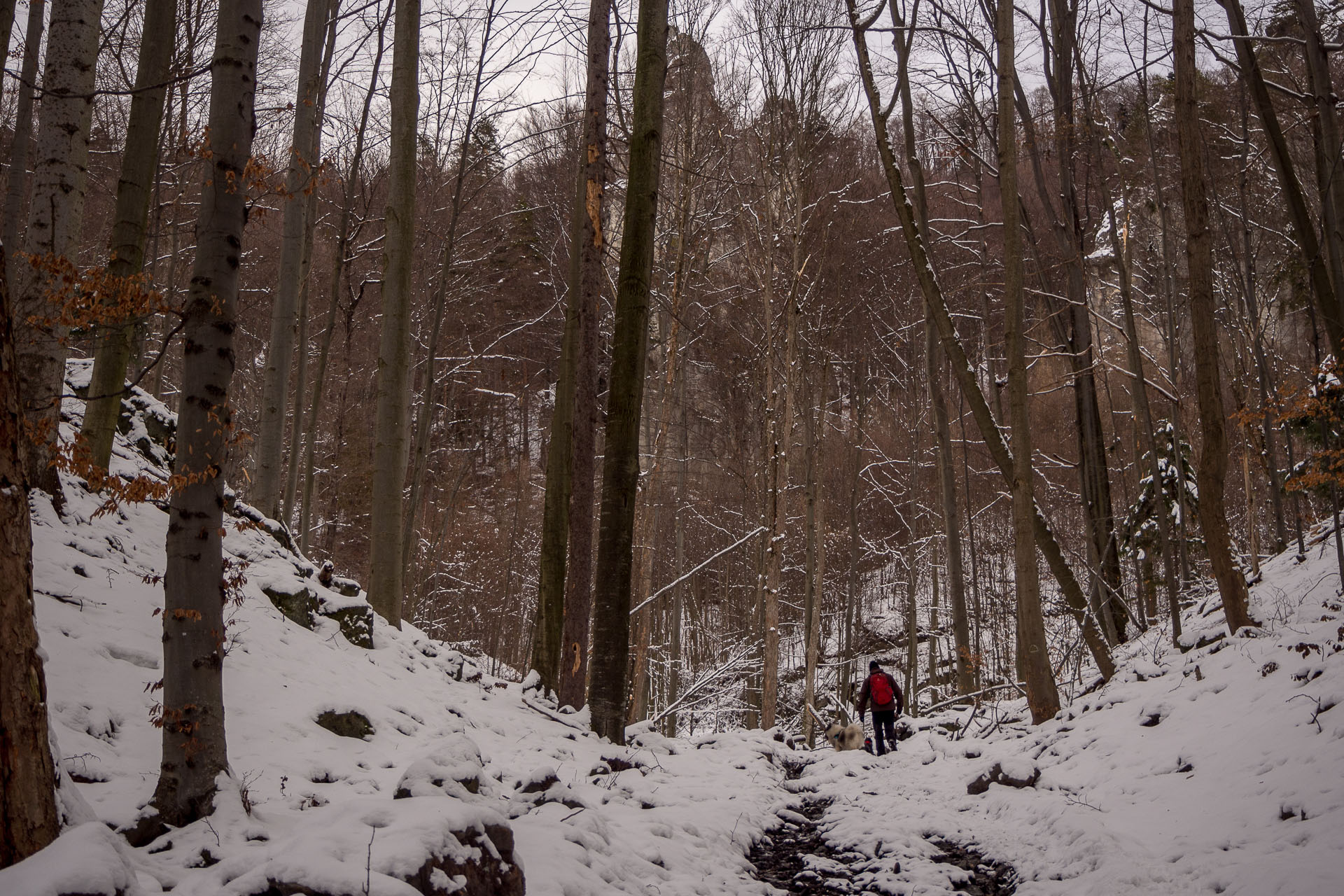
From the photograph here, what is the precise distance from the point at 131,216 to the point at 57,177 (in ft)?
2.39

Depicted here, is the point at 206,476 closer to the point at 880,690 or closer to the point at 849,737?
the point at 880,690

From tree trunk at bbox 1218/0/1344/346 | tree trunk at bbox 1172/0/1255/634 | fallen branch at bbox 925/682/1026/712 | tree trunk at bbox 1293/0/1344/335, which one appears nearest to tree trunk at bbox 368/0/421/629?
fallen branch at bbox 925/682/1026/712

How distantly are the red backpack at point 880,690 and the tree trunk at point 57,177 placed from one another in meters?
10.3

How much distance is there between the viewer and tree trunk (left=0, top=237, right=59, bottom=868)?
2.59 m

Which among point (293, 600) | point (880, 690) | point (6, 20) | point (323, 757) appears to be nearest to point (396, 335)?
point (293, 600)

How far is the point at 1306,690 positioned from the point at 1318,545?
6.02 metres

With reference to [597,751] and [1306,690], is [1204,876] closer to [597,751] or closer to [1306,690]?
[1306,690]

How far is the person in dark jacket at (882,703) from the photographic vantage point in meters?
11.5

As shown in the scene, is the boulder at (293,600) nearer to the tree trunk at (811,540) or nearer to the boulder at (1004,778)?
the boulder at (1004,778)

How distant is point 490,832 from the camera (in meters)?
3.28

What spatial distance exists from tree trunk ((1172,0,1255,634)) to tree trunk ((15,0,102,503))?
9.88 metres

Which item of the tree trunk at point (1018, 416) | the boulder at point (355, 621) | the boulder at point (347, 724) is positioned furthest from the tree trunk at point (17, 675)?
the tree trunk at point (1018, 416)

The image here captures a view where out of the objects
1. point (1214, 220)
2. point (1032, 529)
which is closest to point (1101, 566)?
point (1032, 529)

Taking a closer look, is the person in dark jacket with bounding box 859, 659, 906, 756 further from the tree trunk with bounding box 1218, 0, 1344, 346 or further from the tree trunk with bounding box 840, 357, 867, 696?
the tree trunk with bounding box 1218, 0, 1344, 346
